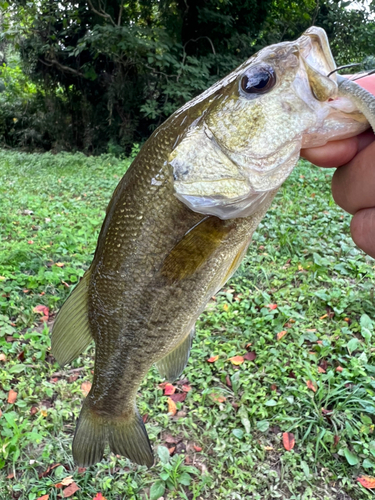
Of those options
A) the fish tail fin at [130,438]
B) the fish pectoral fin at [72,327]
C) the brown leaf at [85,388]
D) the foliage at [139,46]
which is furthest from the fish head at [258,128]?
the foliage at [139,46]

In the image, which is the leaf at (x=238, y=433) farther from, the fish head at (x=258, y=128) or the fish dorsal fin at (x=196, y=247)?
the fish head at (x=258, y=128)

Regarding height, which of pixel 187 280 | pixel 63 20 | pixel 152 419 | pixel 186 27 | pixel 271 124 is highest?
pixel 63 20

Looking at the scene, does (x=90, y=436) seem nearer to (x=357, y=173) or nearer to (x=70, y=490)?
(x=70, y=490)

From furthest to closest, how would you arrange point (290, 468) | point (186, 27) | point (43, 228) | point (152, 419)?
point (186, 27) → point (43, 228) → point (152, 419) → point (290, 468)

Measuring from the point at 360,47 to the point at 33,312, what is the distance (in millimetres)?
11239

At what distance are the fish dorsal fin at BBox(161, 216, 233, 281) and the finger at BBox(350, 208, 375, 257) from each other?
39cm

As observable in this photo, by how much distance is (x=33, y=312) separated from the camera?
320 cm

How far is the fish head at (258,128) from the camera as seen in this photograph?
99 cm

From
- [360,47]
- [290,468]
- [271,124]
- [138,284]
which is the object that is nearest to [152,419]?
[290,468]

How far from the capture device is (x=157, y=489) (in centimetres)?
211

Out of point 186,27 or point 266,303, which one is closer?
point 266,303

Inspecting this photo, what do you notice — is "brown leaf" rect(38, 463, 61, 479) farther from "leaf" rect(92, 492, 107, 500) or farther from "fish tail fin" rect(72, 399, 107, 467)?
"fish tail fin" rect(72, 399, 107, 467)

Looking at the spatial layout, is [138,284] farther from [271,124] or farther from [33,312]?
[33,312]

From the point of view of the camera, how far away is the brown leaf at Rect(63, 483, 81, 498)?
207 cm
